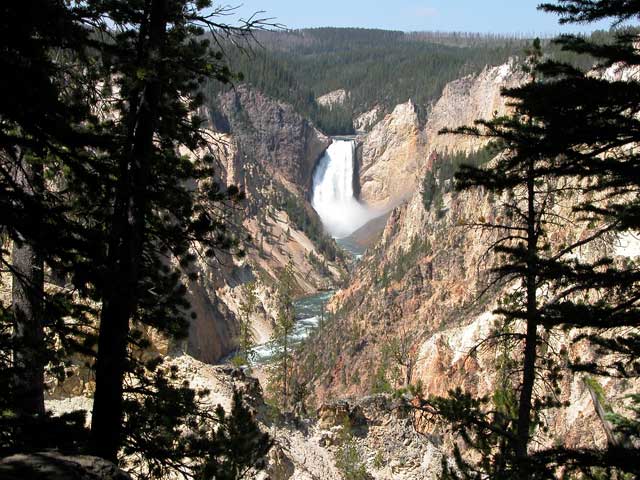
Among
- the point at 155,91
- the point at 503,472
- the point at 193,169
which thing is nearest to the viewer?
the point at 503,472

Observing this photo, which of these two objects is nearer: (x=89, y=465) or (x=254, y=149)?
(x=89, y=465)

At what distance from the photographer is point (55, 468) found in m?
4.07

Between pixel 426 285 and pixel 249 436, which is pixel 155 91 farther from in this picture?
pixel 426 285

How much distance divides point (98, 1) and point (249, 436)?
581 cm

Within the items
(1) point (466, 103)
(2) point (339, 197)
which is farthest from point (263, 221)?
(1) point (466, 103)

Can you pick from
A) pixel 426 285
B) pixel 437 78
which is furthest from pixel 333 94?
pixel 426 285

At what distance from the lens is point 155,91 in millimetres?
6805

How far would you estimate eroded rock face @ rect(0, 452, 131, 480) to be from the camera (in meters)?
3.89

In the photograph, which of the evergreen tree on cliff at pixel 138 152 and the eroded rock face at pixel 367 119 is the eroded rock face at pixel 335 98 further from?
the evergreen tree on cliff at pixel 138 152

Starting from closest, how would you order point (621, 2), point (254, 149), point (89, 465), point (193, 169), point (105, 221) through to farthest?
point (89, 465)
point (621, 2)
point (105, 221)
point (193, 169)
point (254, 149)

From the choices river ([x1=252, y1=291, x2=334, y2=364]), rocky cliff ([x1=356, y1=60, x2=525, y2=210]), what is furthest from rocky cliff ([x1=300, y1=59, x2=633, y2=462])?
rocky cliff ([x1=356, y1=60, x2=525, y2=210])

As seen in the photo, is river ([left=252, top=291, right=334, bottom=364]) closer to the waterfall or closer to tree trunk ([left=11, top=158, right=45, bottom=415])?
the waterfall

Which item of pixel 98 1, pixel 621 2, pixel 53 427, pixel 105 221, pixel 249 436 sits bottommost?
pixel 249 436

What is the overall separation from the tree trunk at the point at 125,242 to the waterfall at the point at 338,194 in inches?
4876
